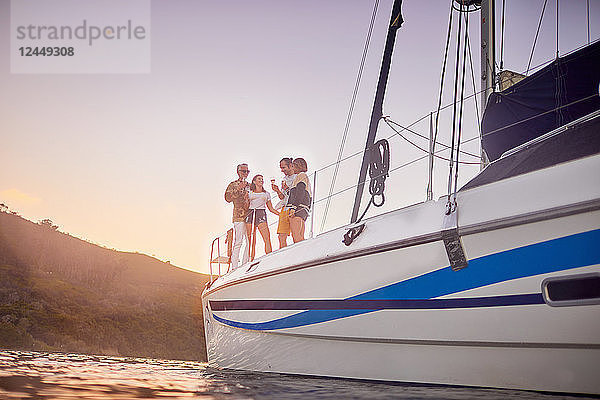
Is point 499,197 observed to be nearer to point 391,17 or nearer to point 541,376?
point 541,376

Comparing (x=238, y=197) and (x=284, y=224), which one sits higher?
(x=238, y=197)

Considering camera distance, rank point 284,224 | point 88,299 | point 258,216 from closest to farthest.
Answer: point 284,224, point 258,216, point 88,299

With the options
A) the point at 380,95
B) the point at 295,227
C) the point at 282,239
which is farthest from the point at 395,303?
A: the point at 380,95

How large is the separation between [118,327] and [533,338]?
42.2m

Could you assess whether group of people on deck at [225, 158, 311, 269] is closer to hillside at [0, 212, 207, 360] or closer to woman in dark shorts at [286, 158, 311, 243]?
woman in dark shorts at [286, 158, 311, 243]

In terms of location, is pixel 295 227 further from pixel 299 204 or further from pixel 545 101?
pixel 545 101

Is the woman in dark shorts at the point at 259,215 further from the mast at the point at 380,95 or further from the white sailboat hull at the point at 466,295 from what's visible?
the white sailboat hull at the point at 466,295

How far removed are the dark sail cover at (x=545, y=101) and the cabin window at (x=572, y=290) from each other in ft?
5.43

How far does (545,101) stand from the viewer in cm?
436

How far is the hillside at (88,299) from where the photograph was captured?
35.7 m

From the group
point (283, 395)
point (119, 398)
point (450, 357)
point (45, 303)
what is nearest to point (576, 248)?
point (450, 357)

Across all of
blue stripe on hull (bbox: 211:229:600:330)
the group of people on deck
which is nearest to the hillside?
the group of people on deck

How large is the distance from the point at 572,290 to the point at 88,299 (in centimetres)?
4655

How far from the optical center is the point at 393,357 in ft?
10.7
